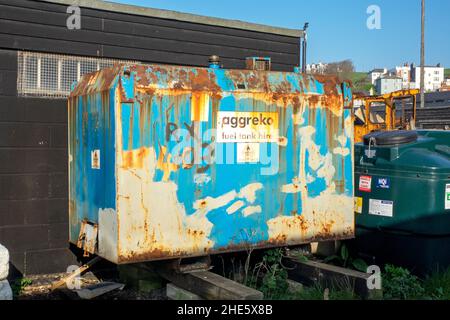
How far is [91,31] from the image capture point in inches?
253

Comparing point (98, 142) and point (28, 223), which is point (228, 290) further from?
point (28, 223)

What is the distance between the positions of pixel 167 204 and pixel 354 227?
2.18 metres

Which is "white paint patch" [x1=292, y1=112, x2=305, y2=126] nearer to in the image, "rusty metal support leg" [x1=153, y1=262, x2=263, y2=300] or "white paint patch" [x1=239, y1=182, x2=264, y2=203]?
"white paint patch" [x1=239, y1=182, x2=264, y2=203]

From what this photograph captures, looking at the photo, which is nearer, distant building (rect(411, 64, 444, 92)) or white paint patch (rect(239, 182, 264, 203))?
white paint patch (rect(239, 182, 264, 203))

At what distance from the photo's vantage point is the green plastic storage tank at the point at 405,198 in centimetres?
497


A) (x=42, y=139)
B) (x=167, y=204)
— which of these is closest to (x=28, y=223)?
(x=42, y=139)

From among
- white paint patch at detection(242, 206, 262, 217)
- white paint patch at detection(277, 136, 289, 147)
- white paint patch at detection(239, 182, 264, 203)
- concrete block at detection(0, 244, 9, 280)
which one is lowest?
concrete block at detection(0, 244, 9, 280)

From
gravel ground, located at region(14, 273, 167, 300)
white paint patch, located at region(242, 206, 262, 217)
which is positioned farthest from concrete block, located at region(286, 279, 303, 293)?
gravel ground, located at region(14, 273, 167, 300)

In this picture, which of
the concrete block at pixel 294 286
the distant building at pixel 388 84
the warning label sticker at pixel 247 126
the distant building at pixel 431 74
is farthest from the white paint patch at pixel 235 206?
the distant building at pixel 431 74

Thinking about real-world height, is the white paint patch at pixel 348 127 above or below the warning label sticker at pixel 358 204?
above

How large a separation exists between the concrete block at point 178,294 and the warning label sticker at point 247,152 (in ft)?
4.00

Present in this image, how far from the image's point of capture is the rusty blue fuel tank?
422 cm

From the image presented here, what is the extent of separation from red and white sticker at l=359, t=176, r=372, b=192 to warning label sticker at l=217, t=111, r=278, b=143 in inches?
50.9

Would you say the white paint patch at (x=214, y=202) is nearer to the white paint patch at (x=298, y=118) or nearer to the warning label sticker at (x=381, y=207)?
the white paint patch at (x=298, y=118)
